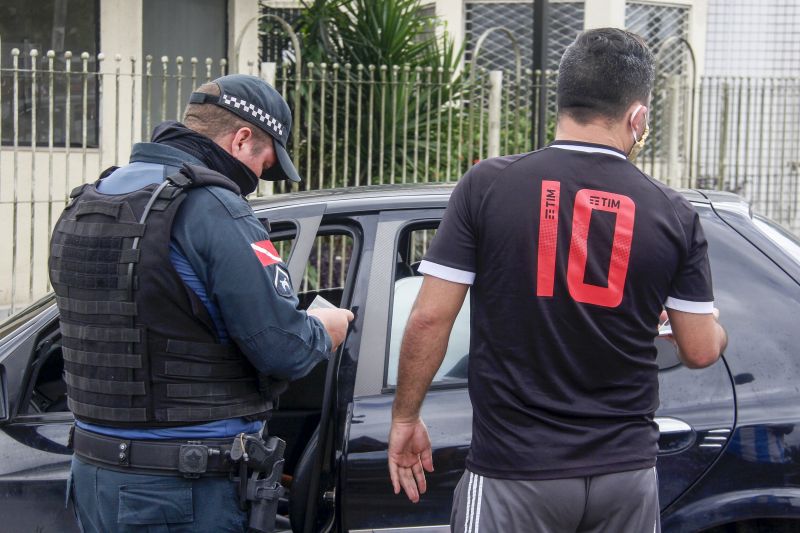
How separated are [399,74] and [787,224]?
14.0 feet

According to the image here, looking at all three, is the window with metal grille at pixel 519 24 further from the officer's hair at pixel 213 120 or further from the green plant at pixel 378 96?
the officer's hair at pixel 213 120

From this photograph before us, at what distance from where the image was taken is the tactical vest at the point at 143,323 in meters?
2.39

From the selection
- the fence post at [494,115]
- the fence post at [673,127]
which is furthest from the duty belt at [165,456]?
the fence post at [673,127]

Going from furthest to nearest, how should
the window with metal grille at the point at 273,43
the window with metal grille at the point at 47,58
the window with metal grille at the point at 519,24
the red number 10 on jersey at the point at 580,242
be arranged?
the window with metal grille at the point at 519,24 < the window with metal grille at the point at 273,43 < the window with metal grille at the point at 47,58 < the red number 10 on jersey at the point at 580,242

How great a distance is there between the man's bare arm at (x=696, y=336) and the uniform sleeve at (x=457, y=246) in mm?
498

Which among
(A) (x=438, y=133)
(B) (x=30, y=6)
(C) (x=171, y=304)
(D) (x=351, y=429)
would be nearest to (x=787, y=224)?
(A) (x=438, y=133)

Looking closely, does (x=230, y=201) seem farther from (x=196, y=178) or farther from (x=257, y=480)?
(x=257, y=480)

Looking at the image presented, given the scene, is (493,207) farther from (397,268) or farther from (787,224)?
(787,224)

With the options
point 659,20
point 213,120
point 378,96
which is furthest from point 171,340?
point 659,20

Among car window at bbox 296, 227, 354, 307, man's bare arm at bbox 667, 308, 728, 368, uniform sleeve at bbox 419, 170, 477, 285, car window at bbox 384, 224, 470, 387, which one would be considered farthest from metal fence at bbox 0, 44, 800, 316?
uniform sleeve at bbox 419, 170, 477, 285

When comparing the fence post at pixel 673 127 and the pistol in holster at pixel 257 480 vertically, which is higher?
the fence post at pixel 673 127

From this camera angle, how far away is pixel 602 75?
2.31 metres

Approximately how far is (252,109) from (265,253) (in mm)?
421

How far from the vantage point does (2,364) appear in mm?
3174
